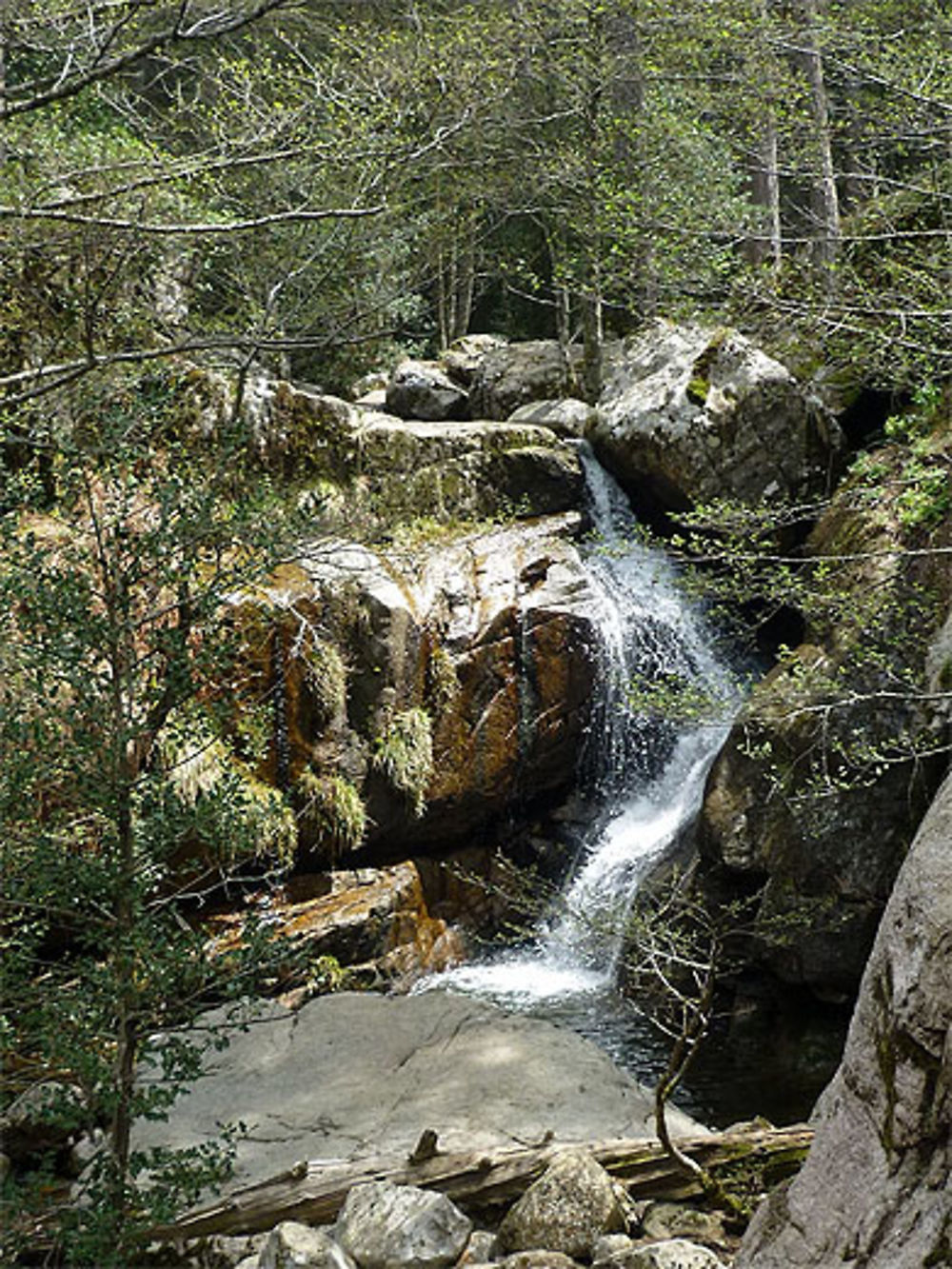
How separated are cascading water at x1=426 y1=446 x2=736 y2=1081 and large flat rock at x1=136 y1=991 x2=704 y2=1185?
2.62 m

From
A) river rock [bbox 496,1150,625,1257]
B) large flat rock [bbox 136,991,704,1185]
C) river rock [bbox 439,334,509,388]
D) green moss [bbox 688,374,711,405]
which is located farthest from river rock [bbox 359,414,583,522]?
river rock [bbox 496,1150,625,1257]

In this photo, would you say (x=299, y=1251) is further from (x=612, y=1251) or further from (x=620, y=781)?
(x=620, y=781)

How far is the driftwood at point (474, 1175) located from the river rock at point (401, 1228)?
230 millimetres

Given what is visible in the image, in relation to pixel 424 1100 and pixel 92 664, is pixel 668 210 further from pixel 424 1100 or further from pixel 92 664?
pixel 424 1100

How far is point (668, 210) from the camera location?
7125 mm

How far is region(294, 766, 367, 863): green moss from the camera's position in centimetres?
919

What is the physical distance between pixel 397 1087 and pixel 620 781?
543cm

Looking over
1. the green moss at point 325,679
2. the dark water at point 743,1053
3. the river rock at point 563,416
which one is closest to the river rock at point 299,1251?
the dark water at point 743,1053

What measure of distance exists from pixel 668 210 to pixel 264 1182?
6.09 metres

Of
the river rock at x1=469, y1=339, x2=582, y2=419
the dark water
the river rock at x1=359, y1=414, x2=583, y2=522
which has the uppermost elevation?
the river rock at x1=469, y1=339, x2=582, y2=419

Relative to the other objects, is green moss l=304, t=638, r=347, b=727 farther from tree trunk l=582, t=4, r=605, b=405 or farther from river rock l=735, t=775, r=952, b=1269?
river rock l=735, t=775, r=952, b=1269

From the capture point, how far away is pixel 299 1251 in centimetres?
377

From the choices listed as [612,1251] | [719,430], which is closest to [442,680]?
[719,430]

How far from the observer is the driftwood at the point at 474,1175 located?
14.7 ft
